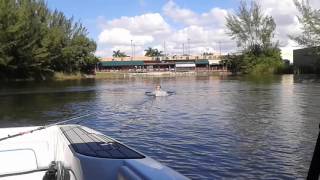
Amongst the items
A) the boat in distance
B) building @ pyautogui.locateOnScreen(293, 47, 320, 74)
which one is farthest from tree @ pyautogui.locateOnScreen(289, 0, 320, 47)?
the boat in distance

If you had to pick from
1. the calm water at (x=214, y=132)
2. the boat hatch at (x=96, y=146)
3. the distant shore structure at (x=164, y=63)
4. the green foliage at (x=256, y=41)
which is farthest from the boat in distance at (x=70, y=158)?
the distant shore structure at (x=164, y=63)

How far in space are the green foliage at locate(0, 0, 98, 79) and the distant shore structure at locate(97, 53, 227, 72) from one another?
39.8 meters

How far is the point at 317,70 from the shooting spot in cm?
10012

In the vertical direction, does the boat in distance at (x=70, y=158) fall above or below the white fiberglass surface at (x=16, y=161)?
above

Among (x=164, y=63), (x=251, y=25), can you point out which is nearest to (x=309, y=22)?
(x=251, y=25)

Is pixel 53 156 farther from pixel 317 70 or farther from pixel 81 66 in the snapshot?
pixel 81 66

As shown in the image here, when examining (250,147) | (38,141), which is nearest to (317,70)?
(250,147)

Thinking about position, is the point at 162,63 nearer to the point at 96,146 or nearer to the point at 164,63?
the point at 164,63

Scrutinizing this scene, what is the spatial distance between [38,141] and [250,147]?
8441 mm

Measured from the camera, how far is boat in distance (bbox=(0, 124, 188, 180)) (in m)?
5.76

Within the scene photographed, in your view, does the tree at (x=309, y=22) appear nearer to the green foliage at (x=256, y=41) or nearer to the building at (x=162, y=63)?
the green foliage at (x=256, y=41)

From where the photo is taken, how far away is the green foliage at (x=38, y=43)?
8662cm

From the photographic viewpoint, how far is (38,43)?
103 meters

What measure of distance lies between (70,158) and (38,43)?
98.8 metres
